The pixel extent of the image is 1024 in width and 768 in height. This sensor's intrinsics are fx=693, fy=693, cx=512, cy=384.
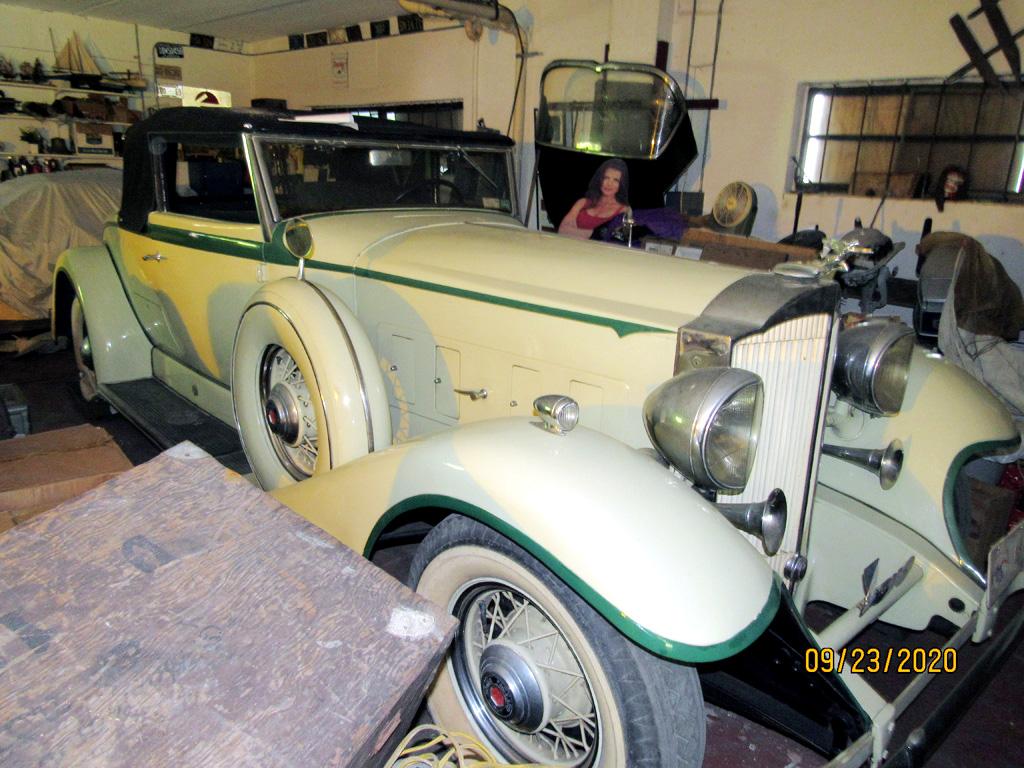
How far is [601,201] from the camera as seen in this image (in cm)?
438

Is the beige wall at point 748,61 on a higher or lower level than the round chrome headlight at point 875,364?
higher

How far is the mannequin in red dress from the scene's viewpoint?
4.27 meters

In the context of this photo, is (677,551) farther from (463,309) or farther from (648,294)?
(463,309)

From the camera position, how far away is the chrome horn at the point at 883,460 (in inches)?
87.0


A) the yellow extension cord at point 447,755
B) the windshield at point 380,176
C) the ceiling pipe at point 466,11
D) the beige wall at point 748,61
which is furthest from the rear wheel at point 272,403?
the ceiling pipe at point 466,11

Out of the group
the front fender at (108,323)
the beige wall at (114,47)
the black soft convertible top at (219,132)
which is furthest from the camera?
the beige wall at (114,47)

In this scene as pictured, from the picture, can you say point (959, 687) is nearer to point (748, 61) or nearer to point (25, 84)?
point (748, 61)

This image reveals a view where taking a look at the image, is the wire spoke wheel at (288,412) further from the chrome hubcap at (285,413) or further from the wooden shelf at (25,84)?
the wooden shelf at (25,84)

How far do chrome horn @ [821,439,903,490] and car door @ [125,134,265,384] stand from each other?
232 centimetres

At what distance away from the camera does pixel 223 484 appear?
1.69 meters

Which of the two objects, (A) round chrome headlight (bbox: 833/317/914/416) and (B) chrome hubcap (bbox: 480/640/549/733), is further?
(A) round chrome headlight (bbox: 833/317/914/416)

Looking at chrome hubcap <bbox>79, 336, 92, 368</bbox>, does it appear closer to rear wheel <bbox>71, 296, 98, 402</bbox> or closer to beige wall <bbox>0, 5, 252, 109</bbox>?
rear wheel <bbox>71, 296, 98, 402</bbox>

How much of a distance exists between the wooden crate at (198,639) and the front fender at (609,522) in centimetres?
26

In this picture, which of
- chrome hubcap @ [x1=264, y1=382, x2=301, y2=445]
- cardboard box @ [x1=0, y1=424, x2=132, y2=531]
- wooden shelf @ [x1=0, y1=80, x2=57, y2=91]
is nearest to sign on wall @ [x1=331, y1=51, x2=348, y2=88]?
wooden shelf @ [x1=0, y1=80, x2=57, y2=91]
